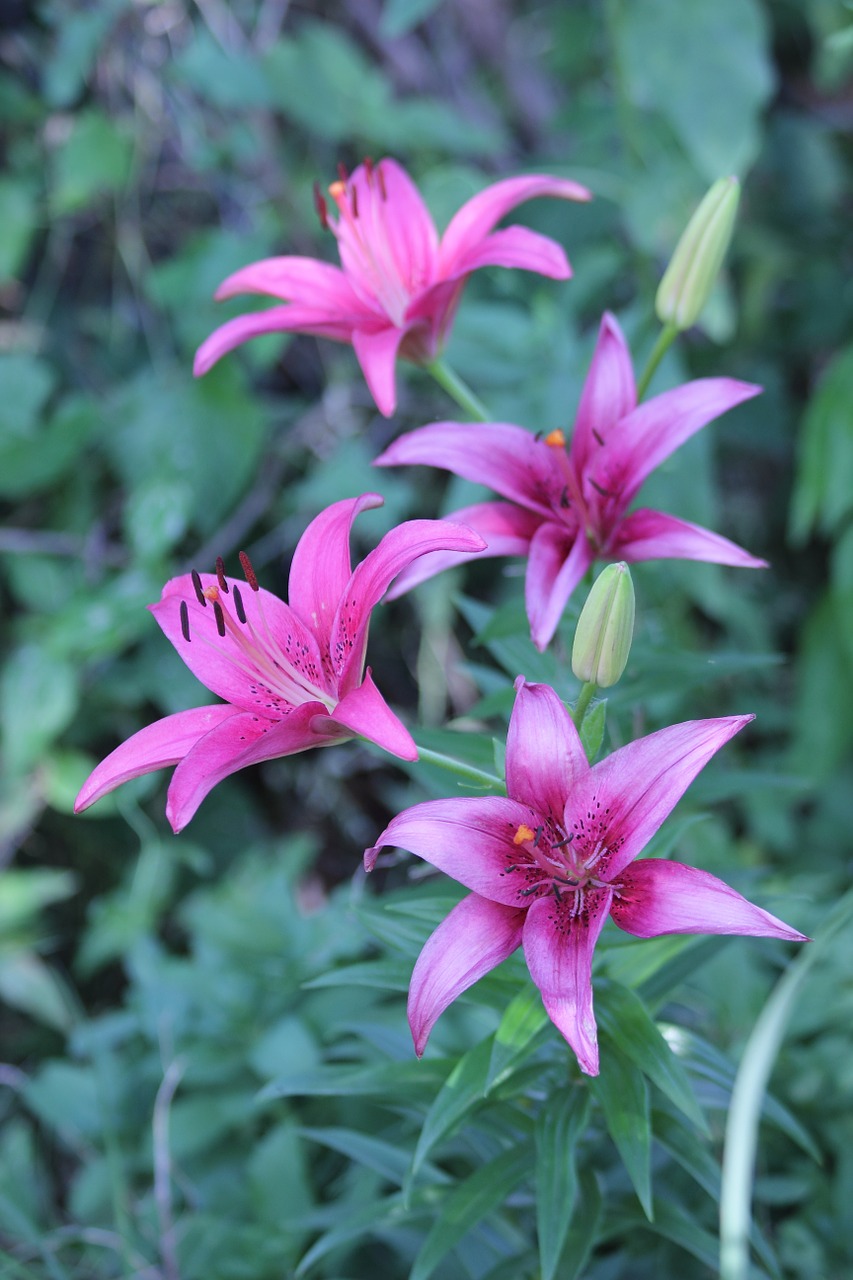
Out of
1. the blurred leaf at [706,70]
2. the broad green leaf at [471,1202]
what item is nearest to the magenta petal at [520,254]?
the broad green leaf at [471,1202]

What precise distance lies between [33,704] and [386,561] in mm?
973

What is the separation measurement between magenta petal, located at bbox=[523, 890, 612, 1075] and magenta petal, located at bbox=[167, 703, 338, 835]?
0.14m

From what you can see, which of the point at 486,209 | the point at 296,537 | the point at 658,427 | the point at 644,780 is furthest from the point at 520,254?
the point at 296,537

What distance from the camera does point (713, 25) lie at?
4.34 feet

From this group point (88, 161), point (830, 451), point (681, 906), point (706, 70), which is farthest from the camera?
point (88, 161)

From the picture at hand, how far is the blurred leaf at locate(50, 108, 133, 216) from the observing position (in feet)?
4.97

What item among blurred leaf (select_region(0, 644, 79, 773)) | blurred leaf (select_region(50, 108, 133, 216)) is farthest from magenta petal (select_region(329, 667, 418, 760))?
blurred leaf (select_region(50, 108, 133, 216))

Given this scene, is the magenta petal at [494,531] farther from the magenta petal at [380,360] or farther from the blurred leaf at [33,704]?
the blurred leaf at [33,704]

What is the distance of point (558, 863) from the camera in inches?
22.6

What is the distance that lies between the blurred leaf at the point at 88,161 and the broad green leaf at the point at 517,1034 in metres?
1.31

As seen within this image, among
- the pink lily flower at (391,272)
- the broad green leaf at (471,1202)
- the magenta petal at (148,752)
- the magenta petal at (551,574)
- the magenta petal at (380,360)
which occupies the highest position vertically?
the pink lily flower at (391,272)

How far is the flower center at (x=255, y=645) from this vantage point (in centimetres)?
62

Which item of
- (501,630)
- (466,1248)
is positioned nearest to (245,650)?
(501,630)

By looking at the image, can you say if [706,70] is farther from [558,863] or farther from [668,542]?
[558,863]
